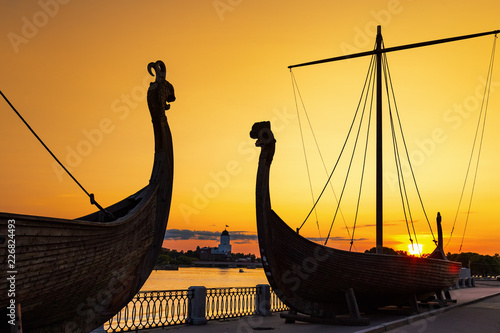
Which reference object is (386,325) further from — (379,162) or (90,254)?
(90,254)

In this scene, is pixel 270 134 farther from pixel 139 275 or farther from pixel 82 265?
pixel 82 265

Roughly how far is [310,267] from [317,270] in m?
0.22

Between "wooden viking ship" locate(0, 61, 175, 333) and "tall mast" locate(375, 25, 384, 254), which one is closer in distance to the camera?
"wooden viking ship" locate(0, 61, 175, 333)

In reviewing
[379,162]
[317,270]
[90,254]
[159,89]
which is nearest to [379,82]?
[379,162]

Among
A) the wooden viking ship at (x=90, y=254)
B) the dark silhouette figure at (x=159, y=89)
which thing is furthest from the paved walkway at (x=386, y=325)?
the dark silhouette figure at (x=159, y=89)

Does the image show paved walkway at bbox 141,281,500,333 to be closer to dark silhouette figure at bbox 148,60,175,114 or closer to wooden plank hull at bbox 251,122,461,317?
wooden plank hull at bbox 251,122,461,317

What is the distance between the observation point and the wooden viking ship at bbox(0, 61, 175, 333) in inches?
218

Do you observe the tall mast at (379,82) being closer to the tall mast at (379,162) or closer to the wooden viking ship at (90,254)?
the tall mast at (379,162)

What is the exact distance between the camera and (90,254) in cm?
689

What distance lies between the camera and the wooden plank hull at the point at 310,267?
1180 cm

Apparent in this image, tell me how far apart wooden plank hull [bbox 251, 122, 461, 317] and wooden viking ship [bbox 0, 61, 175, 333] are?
283 centimetres

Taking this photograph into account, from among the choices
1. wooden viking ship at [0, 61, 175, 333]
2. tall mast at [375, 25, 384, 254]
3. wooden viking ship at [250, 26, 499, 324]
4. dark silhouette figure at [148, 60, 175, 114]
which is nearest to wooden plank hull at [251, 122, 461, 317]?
wooden viking ship at [250, 26, 499, 324]

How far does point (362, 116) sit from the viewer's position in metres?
19.3

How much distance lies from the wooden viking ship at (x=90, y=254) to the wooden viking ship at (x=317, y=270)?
9.41ft
